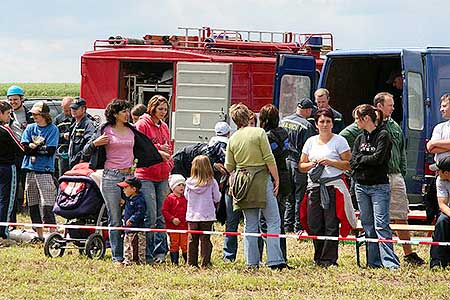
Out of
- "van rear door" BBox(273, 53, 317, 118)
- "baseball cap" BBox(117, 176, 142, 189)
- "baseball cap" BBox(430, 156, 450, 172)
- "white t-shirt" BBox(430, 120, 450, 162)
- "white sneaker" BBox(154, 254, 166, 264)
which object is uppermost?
"van rear door" BBox(273, 53, 317, 118)

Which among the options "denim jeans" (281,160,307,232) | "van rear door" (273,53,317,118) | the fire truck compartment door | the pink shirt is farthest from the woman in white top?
the fire truck compartment door

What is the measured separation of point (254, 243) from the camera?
12.1m

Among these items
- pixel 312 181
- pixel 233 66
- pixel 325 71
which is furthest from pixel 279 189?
pixel 233 66

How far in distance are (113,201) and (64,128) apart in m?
4.63

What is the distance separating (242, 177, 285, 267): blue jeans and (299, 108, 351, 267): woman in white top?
43cm

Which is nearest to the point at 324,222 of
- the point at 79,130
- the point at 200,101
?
the point at 79,130

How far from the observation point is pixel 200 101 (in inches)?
726

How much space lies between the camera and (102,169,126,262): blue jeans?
12461 millimetres

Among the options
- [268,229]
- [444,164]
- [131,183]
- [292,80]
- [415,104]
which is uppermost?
[292,80]

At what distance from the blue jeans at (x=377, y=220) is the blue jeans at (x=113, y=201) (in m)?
2.50

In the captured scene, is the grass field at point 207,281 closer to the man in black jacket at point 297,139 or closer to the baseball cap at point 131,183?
the baseball cap at point 131,183

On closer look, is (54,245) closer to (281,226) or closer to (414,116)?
(281,226)

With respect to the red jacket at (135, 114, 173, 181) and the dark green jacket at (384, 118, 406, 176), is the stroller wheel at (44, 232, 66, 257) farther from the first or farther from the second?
the dark green jacket at (384, 118, 406, 176)

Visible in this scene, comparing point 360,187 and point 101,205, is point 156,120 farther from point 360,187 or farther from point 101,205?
point 360,187
